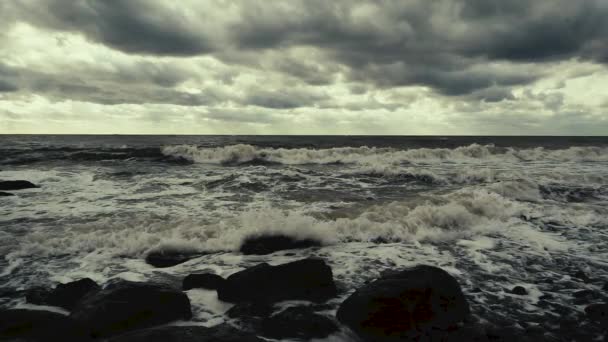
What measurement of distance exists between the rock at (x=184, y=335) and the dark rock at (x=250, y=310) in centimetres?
66

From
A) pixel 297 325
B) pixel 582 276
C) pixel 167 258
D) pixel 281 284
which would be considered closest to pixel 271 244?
pixel 167 258

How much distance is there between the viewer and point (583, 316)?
15.3ft

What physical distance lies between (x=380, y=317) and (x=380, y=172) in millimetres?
16337

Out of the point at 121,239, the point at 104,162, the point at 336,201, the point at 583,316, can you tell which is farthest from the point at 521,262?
the point at 104,162

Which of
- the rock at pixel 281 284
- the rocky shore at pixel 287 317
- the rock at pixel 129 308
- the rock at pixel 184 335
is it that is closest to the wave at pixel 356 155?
the rock at pixel 281 284

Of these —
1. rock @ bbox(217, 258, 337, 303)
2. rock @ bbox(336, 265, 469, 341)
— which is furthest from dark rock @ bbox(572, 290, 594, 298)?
rock @ bbox(217, 258, 337, 303)

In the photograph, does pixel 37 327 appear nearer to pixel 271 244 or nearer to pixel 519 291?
pixel 271 244

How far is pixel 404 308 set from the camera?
432 centimetres

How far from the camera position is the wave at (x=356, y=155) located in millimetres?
28797

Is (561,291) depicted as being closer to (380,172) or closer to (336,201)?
(336,201)

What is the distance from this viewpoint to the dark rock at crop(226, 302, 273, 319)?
4.70 m

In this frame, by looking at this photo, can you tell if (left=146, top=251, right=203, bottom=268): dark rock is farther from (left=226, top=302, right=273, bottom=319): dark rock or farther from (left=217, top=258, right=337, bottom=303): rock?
(left=226, top=302, right=273, bottom=319): dark rock

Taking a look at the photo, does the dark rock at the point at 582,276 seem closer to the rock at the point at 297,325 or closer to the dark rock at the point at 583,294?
the dark rock at the point at 583,294

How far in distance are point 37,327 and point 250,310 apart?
2453mm
